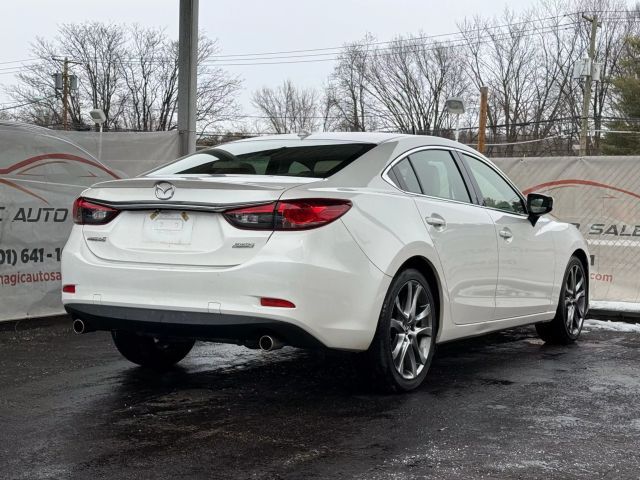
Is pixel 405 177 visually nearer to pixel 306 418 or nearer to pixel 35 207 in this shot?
pixel 306 418

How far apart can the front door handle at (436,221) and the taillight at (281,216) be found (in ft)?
3.26

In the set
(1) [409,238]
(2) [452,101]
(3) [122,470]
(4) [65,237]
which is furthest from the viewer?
(2) [452,101]

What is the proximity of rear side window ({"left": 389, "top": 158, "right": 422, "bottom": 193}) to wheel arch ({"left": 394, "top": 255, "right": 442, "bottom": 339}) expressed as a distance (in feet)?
1.47

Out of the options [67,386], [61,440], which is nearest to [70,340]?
[67,386]

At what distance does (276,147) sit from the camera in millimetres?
5648

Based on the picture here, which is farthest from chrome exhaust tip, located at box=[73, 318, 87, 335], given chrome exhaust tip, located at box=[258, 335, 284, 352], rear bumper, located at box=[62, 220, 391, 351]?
chrome exhaust tip, located at box=[258, 335, 284, 352]

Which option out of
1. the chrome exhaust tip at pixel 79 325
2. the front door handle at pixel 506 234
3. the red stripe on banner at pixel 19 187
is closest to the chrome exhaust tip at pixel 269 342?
the chrome exhaust tip at pixel 79 325

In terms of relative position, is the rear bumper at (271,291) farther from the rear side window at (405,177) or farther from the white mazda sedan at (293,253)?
the rear side window at (405,177)

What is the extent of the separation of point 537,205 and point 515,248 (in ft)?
1.83

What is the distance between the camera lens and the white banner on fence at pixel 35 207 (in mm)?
7848

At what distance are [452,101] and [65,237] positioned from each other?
28.4 ft

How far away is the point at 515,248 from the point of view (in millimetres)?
6473

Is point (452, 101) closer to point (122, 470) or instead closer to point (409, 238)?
point (409, 238)

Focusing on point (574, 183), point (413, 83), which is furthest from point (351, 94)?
point (574, 183)
